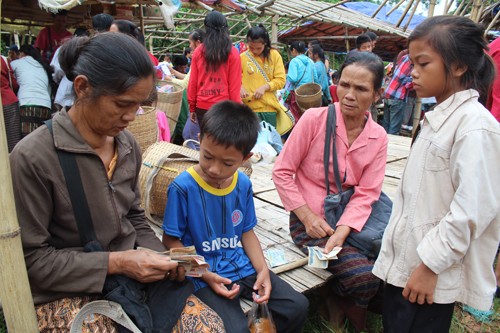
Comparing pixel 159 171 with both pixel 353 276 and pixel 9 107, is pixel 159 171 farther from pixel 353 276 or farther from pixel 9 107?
pixel 9 107

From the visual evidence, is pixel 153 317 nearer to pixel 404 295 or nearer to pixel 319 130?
pixel 404 295

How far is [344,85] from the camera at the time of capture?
2.31 meters

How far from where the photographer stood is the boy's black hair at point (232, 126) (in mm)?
1750

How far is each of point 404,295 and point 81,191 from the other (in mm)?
1380

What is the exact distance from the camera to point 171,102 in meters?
4.70

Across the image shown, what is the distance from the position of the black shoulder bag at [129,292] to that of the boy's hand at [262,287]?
1.27 feet

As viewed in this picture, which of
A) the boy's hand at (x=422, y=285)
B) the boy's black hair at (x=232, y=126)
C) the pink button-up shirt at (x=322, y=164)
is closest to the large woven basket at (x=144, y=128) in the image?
the pink button-up shirt at (x=322, y=164)

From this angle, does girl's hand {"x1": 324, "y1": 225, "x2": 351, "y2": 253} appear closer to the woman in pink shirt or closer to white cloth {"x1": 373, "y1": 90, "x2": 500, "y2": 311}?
the woman in pink shirt

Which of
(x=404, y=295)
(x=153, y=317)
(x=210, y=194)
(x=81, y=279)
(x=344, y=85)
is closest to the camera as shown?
(x=81, y=279)

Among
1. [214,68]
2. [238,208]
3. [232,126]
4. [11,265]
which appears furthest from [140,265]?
[214,68]

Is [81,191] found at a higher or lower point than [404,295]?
higher

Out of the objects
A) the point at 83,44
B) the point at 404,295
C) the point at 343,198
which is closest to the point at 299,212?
the point at 343,198

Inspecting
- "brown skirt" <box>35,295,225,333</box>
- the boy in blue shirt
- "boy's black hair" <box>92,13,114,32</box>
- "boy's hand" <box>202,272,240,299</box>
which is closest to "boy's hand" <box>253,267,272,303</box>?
the boy in blue shirt

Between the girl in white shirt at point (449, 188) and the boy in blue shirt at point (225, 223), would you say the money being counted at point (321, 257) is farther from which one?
the girl in white shirt at point (449, 188)
